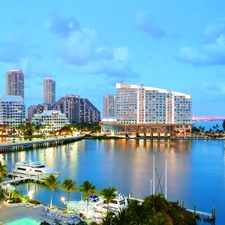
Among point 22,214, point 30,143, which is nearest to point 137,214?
point 22,214

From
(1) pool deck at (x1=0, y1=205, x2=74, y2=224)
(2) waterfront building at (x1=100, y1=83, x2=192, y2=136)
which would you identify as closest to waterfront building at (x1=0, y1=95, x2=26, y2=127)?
(2) waterfront building at (x1=100, y1=83, x2=192, y2=136)

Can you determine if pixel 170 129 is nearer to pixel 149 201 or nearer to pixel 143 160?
pixel 143 160

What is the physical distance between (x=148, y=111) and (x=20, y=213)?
108 m

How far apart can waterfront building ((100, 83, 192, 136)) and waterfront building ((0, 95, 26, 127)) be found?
40.2 meters

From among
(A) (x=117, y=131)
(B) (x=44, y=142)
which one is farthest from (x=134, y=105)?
(B) (x=44, y=142)

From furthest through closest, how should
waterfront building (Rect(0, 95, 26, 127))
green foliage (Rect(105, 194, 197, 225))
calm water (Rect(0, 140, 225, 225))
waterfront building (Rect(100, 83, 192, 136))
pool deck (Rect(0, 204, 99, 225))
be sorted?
1. waterfront building (Rect(0, 95, 26, 127))
2. waterfront building (Rect(100, 83, 192, 136))
3. calm water (Rect(0, 140, 225, 225))
4. pool deck (Rect(0, 204, 99, 225))
5. green foliage (Rect(105, 194, 197, 225))

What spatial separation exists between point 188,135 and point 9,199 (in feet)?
328

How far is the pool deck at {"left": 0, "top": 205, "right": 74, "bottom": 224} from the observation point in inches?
747

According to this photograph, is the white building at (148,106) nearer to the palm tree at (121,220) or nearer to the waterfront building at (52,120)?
the waterfront building at (52,120)

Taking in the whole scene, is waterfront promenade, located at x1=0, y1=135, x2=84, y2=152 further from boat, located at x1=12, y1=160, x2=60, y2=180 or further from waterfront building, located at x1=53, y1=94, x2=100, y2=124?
waterfront building, located at x1=53, y1=94, x2=100, y2=124

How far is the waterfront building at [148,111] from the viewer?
123500 mm

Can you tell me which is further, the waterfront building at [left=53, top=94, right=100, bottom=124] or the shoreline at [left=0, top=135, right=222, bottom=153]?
the waterfront building at [left=53, top=94, right=100, bottom=124]

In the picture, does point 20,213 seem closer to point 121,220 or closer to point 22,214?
point 22,214

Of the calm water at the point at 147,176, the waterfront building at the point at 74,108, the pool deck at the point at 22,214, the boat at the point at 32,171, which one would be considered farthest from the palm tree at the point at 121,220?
the waterfront building at the point at 74,108
